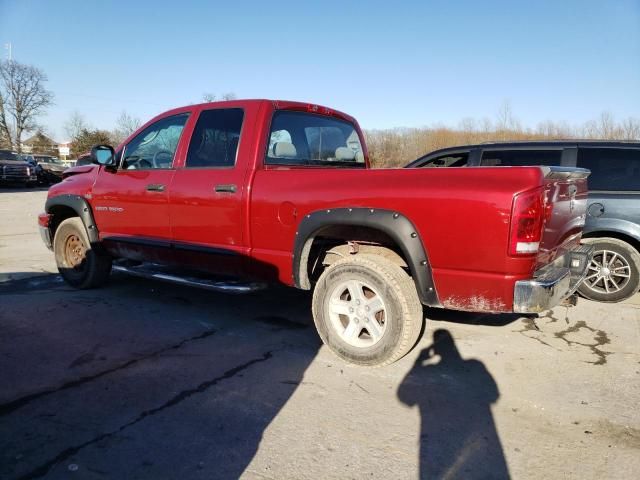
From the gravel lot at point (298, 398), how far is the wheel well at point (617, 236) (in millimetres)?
796

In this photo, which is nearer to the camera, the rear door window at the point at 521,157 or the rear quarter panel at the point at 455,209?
the rear quarter panel at the point at 455,209

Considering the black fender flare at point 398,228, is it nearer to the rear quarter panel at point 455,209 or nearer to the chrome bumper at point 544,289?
the rear quarter panel at point 455,209

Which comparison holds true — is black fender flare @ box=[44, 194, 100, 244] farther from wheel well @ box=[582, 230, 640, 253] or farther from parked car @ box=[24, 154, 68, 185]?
parked car @ box=[24, 154, 68, 185]

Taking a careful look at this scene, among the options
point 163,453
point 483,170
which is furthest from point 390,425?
point 483,170

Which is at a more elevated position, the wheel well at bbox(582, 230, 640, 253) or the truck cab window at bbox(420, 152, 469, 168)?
the truck cab window at bbox(420, 152, 469, 168)

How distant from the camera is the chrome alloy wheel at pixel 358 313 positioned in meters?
3.49

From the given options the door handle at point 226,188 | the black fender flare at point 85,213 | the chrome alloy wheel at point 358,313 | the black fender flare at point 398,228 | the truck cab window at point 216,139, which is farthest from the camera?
the black fender flare at point 85,213

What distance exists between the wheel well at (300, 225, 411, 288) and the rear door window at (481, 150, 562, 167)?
2.52 meters

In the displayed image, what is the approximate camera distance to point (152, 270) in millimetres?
4863

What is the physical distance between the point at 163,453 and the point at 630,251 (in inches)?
198

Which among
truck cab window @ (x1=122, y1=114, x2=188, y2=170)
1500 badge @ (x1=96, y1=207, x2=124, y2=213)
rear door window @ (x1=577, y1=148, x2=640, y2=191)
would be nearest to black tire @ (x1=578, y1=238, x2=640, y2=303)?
rear door window @ (x1=577, y1=148, x2=640, y2=191)

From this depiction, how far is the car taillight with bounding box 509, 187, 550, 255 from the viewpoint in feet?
8.99

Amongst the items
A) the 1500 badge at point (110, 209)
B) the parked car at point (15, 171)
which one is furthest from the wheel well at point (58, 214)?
the parked car at point (15, 171)

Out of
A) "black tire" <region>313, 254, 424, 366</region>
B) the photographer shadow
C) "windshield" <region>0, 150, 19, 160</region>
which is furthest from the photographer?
"windshield" <region>0, 150, 19, 160</region>
